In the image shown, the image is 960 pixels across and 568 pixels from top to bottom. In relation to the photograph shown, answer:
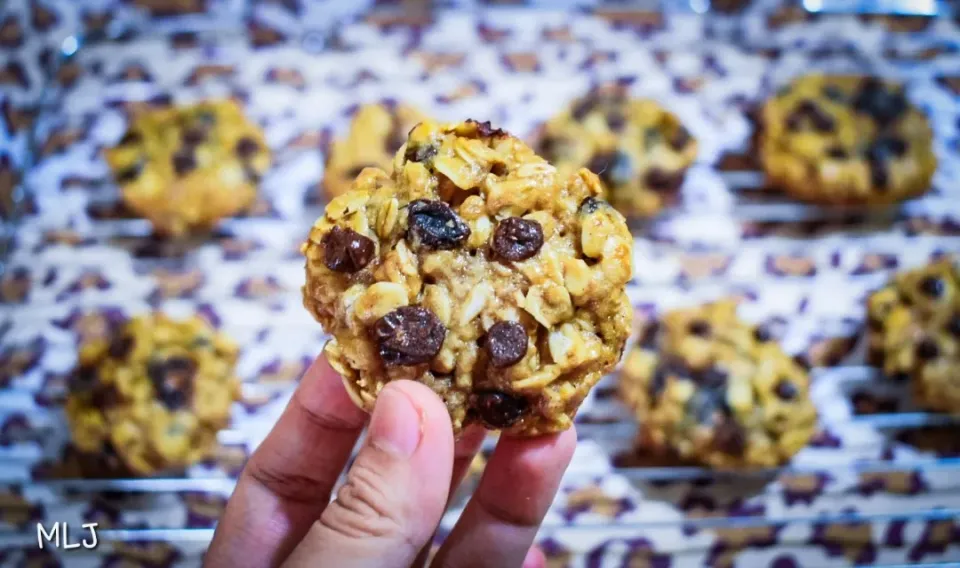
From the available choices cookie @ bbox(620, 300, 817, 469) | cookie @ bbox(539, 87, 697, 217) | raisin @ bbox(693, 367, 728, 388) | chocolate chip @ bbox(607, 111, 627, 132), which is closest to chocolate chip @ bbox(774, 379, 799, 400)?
cookie @ bbox(620, 300, 817, 469)

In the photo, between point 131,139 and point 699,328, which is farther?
point 131,139

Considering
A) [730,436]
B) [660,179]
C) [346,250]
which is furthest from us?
[660,179]

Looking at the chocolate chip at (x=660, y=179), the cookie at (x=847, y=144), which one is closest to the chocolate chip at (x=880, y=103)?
the cookie at (x=847, y=144)

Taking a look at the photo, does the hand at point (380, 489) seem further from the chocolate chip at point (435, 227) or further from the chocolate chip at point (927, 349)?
the chocolate chip at point (927, 349)

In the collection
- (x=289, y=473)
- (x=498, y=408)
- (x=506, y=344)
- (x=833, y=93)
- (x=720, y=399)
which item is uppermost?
(x=833, y=93)

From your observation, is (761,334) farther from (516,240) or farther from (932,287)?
(516,240)

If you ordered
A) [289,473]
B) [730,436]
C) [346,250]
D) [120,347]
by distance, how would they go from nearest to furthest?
[346,250] < [289,473] < [730,436] < [120,347]

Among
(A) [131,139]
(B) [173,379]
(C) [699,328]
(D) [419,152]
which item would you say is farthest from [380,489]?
(A) [131,139]

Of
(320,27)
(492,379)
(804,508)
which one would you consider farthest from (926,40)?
(492,379)
